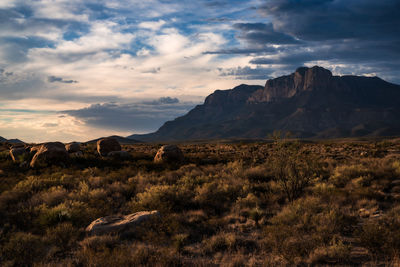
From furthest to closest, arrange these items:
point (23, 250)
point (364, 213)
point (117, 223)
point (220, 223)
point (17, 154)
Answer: point (17, 154), point (364, 213), point (220, 223), point (117, 223), point (23, 250)

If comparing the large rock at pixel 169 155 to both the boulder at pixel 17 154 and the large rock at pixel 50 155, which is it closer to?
the large rock at pixel 50 155

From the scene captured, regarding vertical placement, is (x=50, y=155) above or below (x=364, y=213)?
above

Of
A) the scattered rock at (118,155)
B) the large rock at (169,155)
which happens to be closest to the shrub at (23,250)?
the large rock at (169,155)

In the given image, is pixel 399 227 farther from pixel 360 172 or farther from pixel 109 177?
pixel 109 177

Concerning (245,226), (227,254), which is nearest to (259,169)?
(245,226)

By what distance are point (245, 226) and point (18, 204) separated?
369 inches

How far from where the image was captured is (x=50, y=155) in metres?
21.7

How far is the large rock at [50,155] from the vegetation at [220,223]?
6.58 metres

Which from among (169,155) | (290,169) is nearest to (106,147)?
(169,155)

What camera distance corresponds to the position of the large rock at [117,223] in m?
8.30

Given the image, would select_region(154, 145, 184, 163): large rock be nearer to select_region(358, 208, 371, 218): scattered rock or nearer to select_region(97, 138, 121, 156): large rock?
select_region(97, 138, 121, 156): large rock

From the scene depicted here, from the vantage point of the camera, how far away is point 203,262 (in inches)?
248

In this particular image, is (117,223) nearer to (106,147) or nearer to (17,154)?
(17,154)

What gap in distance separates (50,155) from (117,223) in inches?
639
